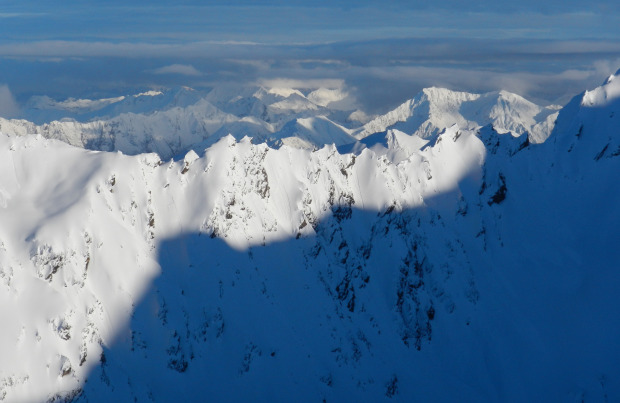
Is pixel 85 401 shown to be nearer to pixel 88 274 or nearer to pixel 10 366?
pixel 10 366

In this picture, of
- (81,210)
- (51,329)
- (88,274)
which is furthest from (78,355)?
(81,210)

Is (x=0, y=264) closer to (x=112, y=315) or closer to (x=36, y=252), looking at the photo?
(x=36, y=252)

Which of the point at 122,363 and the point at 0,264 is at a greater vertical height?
the point at 0,264

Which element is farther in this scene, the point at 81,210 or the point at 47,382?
the point at 81,210

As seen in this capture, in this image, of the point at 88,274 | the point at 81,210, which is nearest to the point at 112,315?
the point at 88,274

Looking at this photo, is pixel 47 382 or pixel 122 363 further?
pixel 122 363

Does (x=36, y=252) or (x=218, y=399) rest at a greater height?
(x=36, y=252)

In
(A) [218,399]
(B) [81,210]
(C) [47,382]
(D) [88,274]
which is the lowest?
(A) [218,399]
